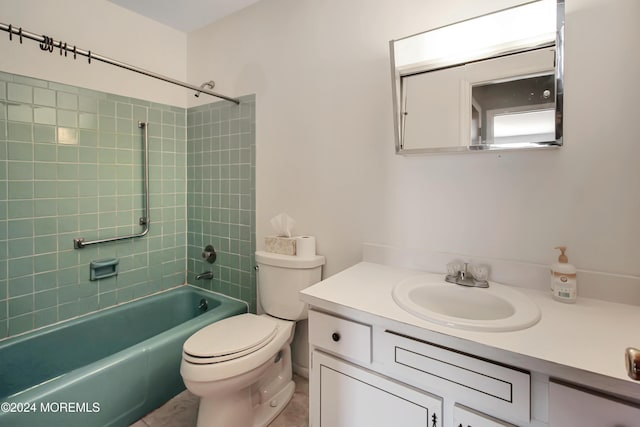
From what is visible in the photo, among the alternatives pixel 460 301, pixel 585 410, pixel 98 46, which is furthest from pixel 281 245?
pixel 98 46

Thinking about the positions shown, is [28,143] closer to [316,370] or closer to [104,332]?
[104,332]

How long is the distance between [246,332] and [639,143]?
1658 millimetres

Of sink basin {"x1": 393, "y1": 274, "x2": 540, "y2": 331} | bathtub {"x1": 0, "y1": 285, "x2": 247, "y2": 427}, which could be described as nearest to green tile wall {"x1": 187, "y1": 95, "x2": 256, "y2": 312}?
bathtub {"x1": 0, "y1": 285, "x2": 247, "y2": 427}

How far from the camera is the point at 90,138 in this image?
1.79 meters

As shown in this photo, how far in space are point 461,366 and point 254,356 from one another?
859 mm

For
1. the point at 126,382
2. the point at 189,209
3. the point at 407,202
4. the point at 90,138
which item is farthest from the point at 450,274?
the point at 90,138

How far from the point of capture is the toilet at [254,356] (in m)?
1.22

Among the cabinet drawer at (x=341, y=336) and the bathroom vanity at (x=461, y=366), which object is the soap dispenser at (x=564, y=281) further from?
the cabinet drawer at (x=341, y=336)

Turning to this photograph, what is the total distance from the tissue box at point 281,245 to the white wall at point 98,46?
1388mm

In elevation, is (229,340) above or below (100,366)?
above

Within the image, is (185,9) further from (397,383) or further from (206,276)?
(397,383)

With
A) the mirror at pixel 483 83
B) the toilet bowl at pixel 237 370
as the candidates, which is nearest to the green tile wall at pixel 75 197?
the toilet bowl at pixel 237 370

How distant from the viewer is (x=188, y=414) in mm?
1509

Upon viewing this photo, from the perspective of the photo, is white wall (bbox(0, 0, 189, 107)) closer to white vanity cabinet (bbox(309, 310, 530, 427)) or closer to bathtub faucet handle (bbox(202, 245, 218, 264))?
bathtub faucet handle (bbox(202, 245, 218, 264))
